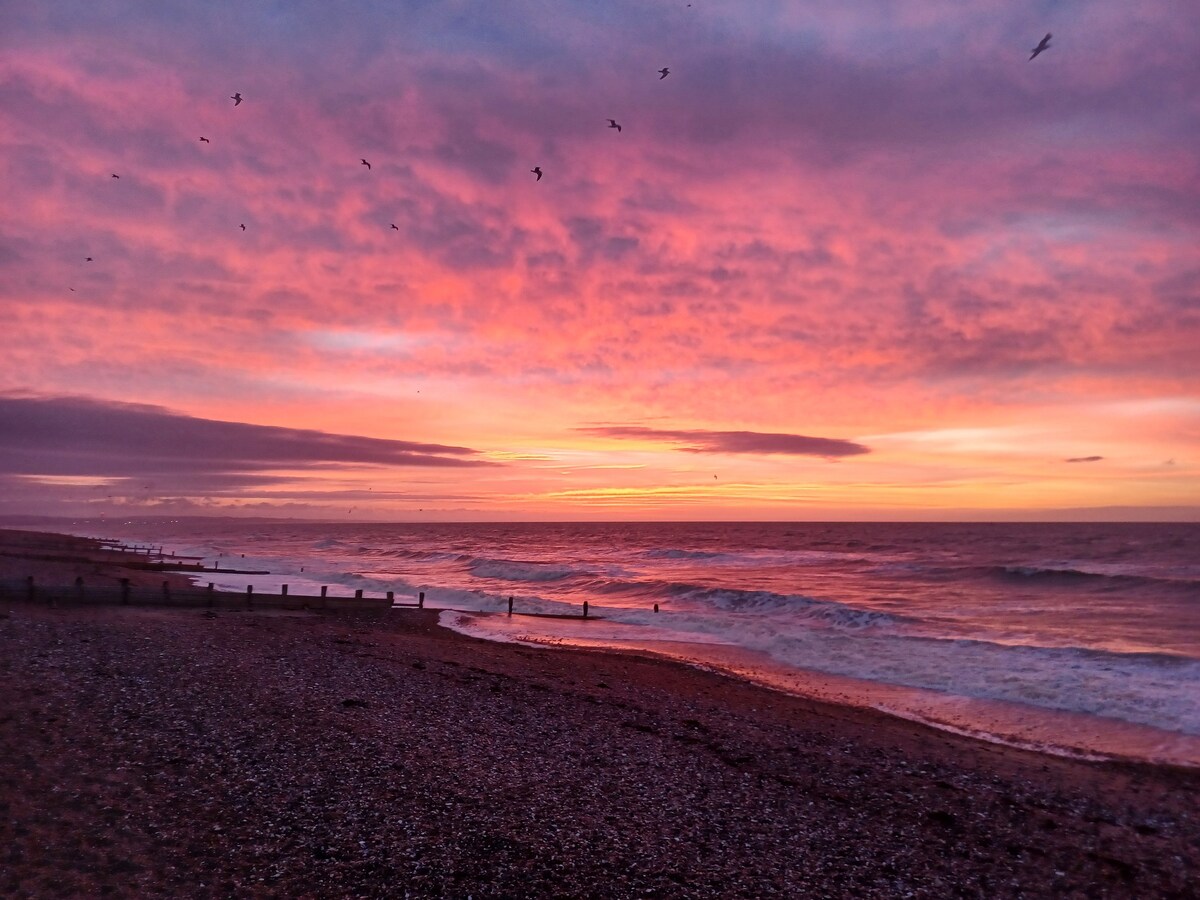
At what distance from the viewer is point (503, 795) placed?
11.0 m

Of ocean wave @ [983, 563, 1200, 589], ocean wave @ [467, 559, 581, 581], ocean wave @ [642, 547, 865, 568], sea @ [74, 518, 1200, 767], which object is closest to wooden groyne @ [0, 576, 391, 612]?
sea @ [74, 518, 1200, 767]

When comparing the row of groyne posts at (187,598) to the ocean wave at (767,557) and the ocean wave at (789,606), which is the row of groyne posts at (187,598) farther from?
the ocean wave at (767,557)

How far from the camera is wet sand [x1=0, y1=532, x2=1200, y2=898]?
862 centimetres

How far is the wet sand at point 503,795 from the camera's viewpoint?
8.62 m

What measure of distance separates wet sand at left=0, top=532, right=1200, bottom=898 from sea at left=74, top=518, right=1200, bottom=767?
377 centimetres

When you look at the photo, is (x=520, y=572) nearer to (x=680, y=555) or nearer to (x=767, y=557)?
(x=680, y=555)

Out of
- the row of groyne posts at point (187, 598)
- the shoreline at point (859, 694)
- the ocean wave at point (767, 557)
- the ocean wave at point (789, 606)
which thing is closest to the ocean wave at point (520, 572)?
the ocean wave at point (789, 606)

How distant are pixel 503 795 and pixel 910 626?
96.5 ft

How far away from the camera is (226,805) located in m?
9.73

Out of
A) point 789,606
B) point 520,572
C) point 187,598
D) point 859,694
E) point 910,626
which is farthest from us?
point 520,572

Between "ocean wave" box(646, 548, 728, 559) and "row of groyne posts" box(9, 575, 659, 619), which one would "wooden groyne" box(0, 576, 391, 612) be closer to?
"row of groyne posts" box(9, 575, 659, 619)

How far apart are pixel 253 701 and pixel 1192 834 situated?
54.1 ft

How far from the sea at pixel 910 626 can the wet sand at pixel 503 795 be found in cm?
377

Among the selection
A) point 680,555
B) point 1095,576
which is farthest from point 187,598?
point 680,555
